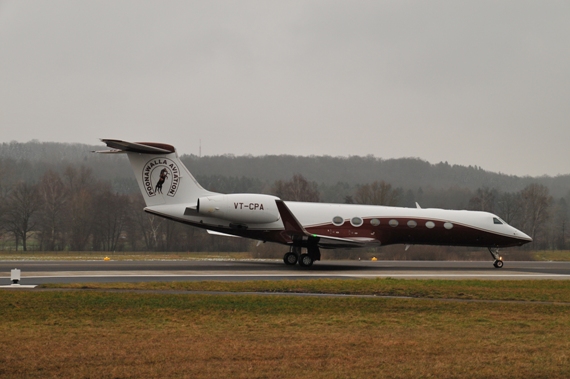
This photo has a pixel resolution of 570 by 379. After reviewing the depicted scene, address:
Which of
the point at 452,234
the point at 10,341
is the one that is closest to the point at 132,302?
the point at 10,341

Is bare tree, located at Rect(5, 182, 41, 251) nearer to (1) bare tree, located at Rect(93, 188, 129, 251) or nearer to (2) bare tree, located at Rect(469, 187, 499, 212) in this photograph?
(1) bare tree, located at Rect(93, 188, 129, 251)

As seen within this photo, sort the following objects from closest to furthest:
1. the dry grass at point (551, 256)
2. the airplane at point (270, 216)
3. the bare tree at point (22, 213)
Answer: the airplane at point (270, 216) → the dry grass at point (551, 256) → the bare tree at point (22, 213)

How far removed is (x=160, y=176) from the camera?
1170 inches

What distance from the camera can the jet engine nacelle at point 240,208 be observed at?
2880 centimetres

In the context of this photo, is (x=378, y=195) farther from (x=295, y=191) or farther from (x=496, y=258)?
(x=496, y=258)

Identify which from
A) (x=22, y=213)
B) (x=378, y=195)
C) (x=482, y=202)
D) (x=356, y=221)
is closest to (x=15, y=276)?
(x=356, y=221)

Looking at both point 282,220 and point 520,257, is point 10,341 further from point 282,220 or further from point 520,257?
point 520,257

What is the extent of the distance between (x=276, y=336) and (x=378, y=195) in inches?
2342

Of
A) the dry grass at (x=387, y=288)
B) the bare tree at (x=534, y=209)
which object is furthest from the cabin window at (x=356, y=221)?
the bare tree at (x=534, y=209)

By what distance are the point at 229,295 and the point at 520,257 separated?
34.8 m

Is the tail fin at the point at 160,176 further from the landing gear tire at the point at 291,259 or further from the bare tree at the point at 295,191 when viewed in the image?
the bare tree at the point at 295,191

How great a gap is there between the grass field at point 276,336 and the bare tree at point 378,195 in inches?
1941

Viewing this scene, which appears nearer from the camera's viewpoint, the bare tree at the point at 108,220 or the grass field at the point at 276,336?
the grass field at the point at 276,336

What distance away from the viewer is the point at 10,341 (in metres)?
10.8
